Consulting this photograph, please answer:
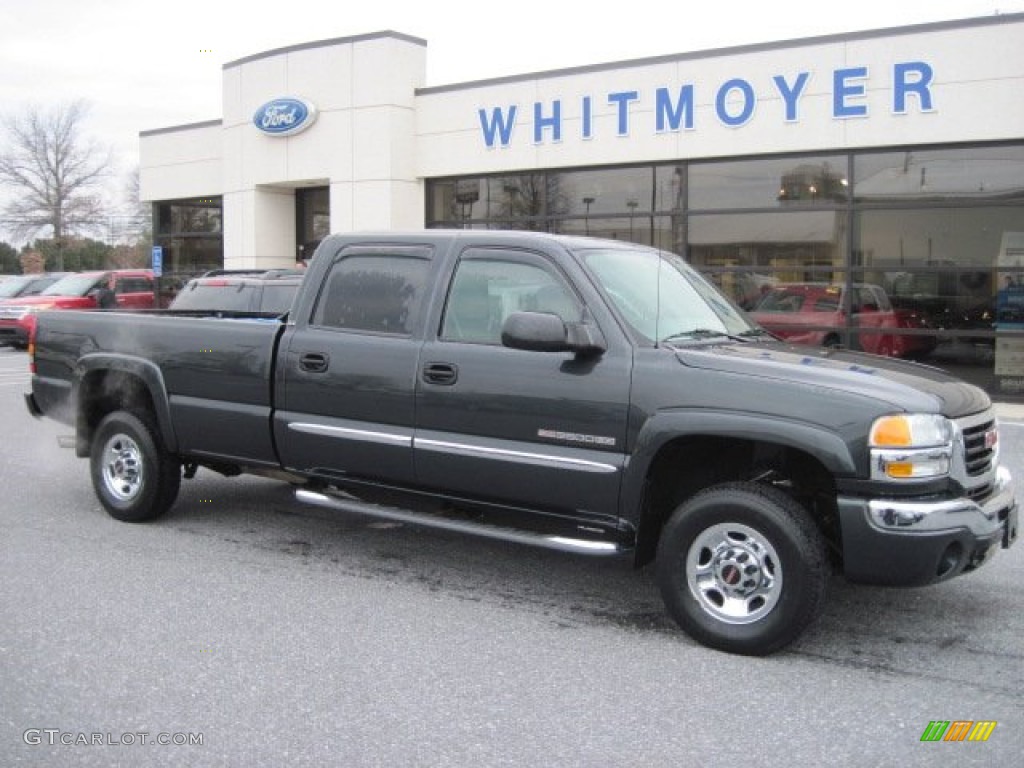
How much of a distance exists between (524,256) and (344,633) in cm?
208

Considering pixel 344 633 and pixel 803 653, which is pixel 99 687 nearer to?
pixel 344 633

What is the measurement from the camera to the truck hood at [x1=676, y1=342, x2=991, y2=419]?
14.9 ft

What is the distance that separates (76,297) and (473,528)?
71.1 feet

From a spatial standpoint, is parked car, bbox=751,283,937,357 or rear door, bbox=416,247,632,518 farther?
parked car, bbox=751,283,937,357

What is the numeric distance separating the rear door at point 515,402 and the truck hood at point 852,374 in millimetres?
503

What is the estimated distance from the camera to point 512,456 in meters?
5.25

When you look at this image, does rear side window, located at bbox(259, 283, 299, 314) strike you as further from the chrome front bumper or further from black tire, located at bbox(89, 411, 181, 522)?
the chrome front bumper

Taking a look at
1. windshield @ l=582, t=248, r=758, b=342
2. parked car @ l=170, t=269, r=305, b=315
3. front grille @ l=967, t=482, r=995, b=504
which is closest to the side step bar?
windshield @ l=582, t=248, r=758, b=342

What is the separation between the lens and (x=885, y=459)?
4402 millimetres

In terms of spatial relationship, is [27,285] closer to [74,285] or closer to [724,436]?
[74,285]

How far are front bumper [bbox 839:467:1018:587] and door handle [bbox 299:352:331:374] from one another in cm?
288

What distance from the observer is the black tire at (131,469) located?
22.8 feet

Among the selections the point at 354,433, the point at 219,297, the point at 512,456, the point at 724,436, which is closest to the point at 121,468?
the point at 354,433

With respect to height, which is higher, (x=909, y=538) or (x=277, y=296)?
(x=277, y=296)
